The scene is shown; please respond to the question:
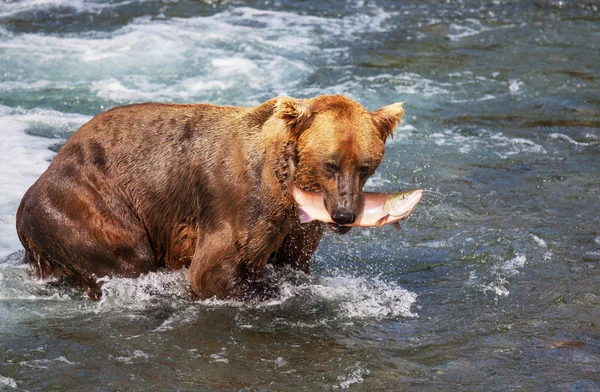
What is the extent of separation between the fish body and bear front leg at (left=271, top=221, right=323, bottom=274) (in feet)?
1.26

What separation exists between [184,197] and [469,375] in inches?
84.8

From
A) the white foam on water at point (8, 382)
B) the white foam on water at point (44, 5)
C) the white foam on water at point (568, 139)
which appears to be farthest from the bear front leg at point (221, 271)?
the white foam on water at point (44, 5)

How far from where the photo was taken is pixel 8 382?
4.96 metres

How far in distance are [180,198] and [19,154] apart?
3628 millimetres

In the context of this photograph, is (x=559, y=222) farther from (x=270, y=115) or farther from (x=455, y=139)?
(x=270, y=115)

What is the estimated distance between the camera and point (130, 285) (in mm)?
6004

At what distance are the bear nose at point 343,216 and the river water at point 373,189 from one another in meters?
0.88

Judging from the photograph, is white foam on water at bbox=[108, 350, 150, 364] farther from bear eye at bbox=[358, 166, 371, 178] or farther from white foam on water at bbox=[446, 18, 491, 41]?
white foam on water at bbox=[446, 18, 491, 41]

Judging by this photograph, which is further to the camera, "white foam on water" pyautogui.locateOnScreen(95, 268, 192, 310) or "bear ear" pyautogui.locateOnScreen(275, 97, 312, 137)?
"white foam on water" pyautogui.locateOnScreen(95, 268, 192, 310)

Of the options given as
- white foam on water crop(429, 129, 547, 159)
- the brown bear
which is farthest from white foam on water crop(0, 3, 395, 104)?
the brown bear

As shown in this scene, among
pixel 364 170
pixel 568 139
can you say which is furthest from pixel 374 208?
pixel 568 139

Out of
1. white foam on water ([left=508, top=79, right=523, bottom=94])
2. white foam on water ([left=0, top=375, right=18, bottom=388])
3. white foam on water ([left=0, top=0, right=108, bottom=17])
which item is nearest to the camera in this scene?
white foam on water ([left=0, top=375, right=18, bottom=388])

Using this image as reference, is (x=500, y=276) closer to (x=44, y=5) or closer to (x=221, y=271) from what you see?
(x=221, y=271)

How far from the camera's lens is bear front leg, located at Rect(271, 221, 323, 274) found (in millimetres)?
5853
